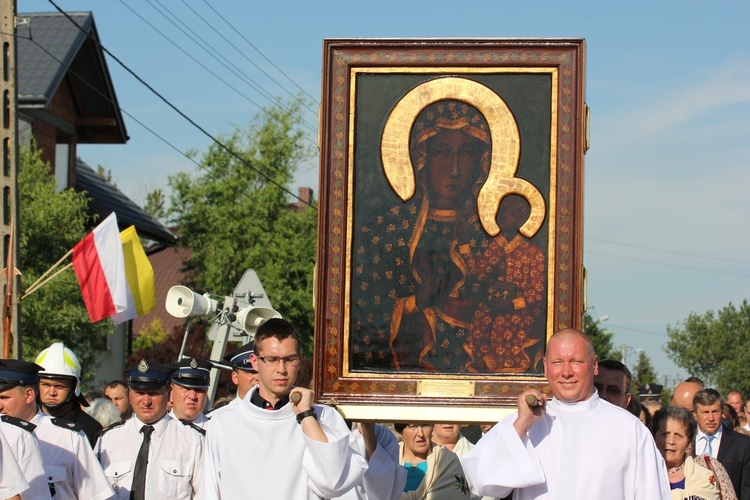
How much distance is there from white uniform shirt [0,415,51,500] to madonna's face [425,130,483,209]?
250 centimetres

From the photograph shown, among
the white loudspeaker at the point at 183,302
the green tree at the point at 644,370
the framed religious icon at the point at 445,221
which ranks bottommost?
the green tree at the point at 644,370

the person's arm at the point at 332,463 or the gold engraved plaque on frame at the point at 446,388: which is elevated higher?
the gold engraved plaque on frame at the point at 446,388

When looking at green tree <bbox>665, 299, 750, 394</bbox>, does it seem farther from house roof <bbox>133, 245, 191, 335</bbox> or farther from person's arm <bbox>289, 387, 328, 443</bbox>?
person's arm <bbox>289, 387, 328, 443</bbox>

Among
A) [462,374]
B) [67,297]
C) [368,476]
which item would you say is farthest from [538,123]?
[67,297]

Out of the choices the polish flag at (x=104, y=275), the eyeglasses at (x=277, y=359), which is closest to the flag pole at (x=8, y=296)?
the polish flag at (x=104, y=275)

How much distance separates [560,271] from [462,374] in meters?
0.75

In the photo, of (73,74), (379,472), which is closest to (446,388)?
(379,472)

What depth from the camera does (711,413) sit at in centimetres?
1023

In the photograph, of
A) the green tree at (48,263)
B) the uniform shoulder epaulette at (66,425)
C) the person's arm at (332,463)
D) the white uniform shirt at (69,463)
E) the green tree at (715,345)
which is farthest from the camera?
the green tree at (715,345)

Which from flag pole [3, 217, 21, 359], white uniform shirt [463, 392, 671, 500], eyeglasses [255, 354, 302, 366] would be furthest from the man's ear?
flag pole [3, 217, 21, 359]

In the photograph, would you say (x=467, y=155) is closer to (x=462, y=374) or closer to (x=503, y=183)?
(x=503, y=183)

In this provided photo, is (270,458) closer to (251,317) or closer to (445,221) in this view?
(445,221)

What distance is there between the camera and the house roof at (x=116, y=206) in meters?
30.3

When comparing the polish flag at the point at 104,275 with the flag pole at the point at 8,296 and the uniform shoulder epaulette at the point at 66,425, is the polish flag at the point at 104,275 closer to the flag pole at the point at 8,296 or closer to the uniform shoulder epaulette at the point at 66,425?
the flag pole at the point at 8,296
